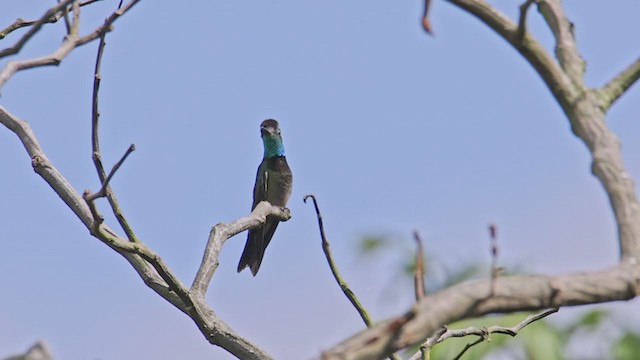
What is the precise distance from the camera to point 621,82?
90.6 inches

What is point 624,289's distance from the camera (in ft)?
6.27

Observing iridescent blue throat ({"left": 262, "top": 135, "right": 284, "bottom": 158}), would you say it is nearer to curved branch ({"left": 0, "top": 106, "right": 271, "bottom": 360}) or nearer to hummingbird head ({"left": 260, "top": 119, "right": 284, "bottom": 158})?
hummingbird head ({"left": 260, "top": 119, "right": 284, "bottom": 158})

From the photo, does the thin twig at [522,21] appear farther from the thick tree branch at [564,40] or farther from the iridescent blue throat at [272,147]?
the iridescent blue throat at [272,147]

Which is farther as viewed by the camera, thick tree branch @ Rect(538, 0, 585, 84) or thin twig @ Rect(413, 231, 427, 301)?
thick tree branch @ Rect(538, 0, 585, 84)

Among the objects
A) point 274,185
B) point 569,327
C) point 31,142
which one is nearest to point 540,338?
point 569,327

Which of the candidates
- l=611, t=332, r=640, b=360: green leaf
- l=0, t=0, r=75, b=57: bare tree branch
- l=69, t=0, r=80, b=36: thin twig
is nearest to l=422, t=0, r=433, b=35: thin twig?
l=0, t=0, r=75, b=57: bare tree branch

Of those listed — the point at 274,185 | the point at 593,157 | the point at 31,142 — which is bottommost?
the point at 593,157

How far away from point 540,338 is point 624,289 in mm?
10216

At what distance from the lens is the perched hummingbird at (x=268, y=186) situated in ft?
26.0

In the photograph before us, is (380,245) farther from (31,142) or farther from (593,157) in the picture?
(593,157)

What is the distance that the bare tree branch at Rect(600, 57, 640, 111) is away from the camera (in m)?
2.26

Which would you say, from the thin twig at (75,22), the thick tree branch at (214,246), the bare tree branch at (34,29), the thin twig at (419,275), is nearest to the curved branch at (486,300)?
the thin twig at (419,275)

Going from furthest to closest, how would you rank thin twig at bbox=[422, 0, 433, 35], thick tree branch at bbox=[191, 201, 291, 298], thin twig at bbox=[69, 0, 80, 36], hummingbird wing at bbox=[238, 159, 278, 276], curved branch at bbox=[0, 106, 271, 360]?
hummingbird wing at bbox=[238, 159, 278, 276] < thick tree branch at bbox=[191, 201, 291, 298] < curved branch at bbox=[0, 106, 271, 360] < thin twig at bbox=[69, 0, 80, 36] < thin twig at bbox=[422, 0, 433, 35]

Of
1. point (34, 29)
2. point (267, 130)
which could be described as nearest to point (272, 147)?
point (267, 130)
